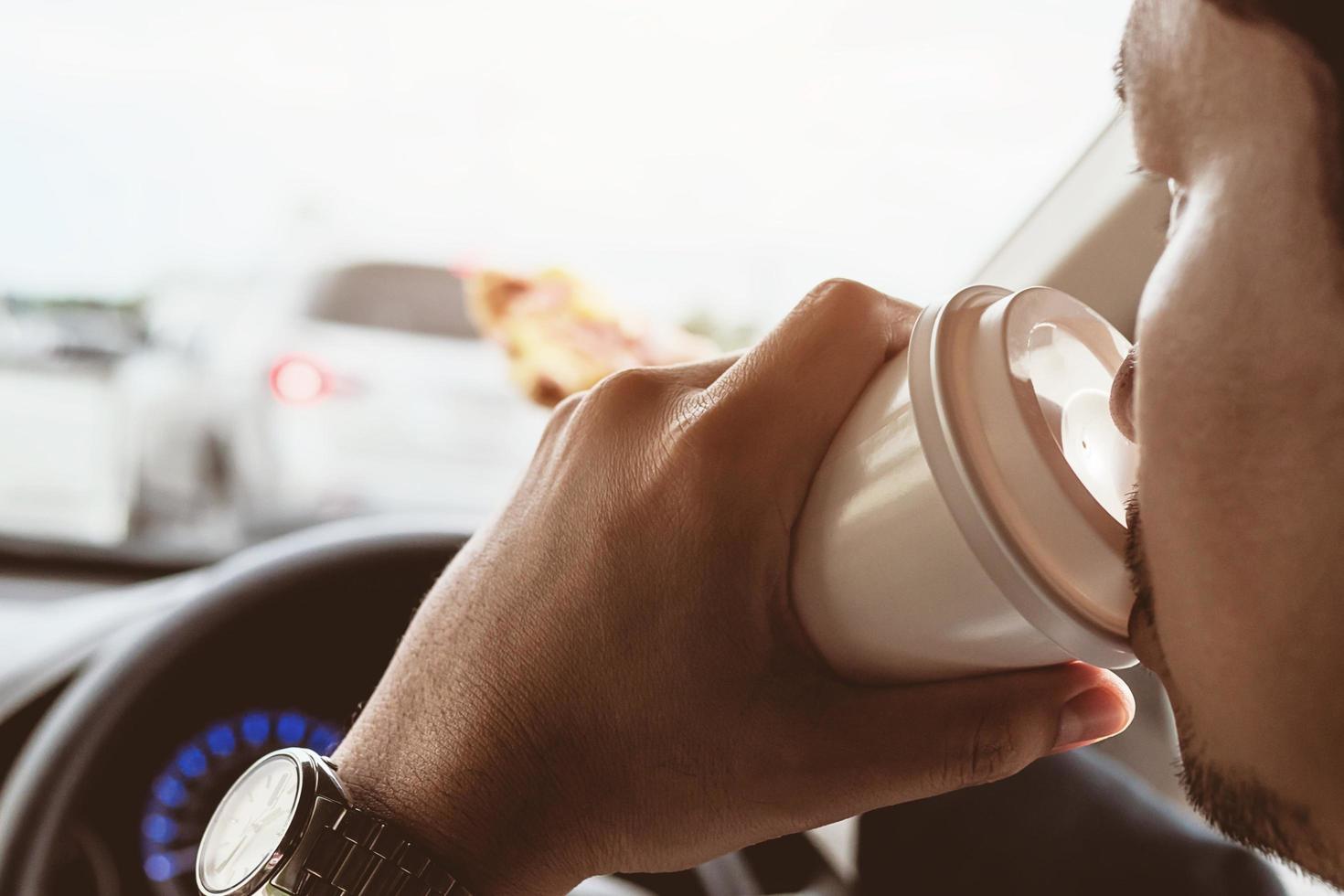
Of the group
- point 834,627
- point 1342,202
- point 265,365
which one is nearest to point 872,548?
point 834,627

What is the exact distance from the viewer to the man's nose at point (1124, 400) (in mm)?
688

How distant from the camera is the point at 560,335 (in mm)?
1907

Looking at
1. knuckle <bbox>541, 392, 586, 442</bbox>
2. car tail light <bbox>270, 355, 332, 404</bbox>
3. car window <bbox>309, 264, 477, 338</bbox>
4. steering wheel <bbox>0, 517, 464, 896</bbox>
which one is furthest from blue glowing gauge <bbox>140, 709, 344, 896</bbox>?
car window <bbox>309, 264, 477, 338</bbox>

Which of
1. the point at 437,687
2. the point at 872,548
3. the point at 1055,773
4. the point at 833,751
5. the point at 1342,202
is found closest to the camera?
the point at 1342,202

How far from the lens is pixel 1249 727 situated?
62cm

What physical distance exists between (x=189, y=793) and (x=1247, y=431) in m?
1.46

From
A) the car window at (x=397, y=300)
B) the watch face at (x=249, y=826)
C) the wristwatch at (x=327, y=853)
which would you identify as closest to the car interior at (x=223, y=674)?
the watch face at (x=249, y=826)

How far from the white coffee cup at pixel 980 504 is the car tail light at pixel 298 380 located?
104 inches

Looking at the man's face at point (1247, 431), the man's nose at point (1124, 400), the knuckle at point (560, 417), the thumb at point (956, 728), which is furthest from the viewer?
the knuckle at point (560, 417)

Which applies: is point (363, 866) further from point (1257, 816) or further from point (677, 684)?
point (1257, 816)

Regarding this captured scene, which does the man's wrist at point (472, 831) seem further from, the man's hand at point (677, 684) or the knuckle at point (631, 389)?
the knuckle at point (631, 389)

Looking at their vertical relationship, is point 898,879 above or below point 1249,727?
below

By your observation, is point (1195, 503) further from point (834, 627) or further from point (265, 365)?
point (265, 365)

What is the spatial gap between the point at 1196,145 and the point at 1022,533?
238 millimetres
